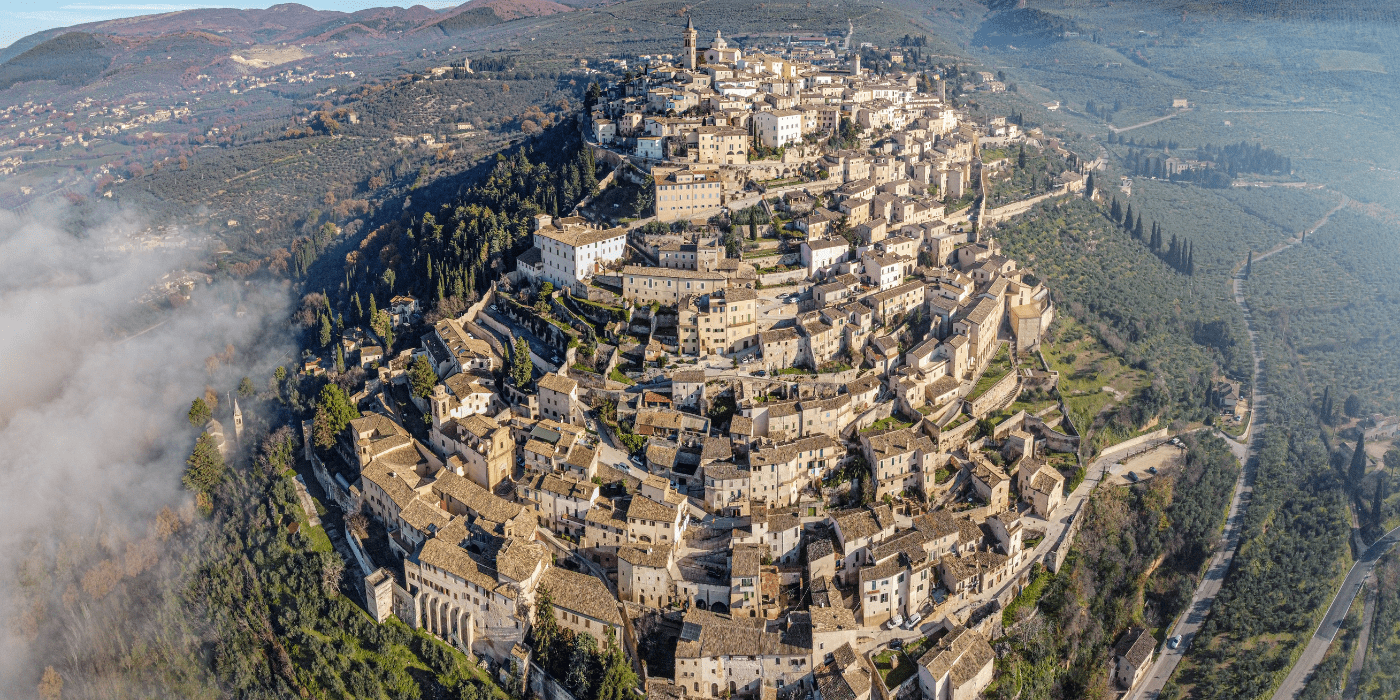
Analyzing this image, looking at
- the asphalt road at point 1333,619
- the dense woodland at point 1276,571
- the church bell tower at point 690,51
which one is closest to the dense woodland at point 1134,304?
the dense woodland at point 1276,571

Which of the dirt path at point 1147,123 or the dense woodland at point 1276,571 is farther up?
the dirt path at point 1147,123

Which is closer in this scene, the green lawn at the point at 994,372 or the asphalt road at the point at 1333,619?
the asphalt road at the point at 1333,619

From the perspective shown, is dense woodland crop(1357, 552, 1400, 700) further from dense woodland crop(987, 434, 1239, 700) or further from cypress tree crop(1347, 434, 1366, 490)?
dense woodland crop(987, 434, 1239, 700)

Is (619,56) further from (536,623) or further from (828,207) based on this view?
(536,623)

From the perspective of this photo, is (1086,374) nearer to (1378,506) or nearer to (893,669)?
(1378,506)

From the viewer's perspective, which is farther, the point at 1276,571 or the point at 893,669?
the point at 1276,571

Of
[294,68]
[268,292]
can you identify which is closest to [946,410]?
[268,292]

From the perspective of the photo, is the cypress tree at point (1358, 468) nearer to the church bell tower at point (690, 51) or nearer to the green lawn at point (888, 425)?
the green lawn at point (888, 425)

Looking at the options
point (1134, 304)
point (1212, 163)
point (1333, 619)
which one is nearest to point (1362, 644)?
point (1333, 619)
